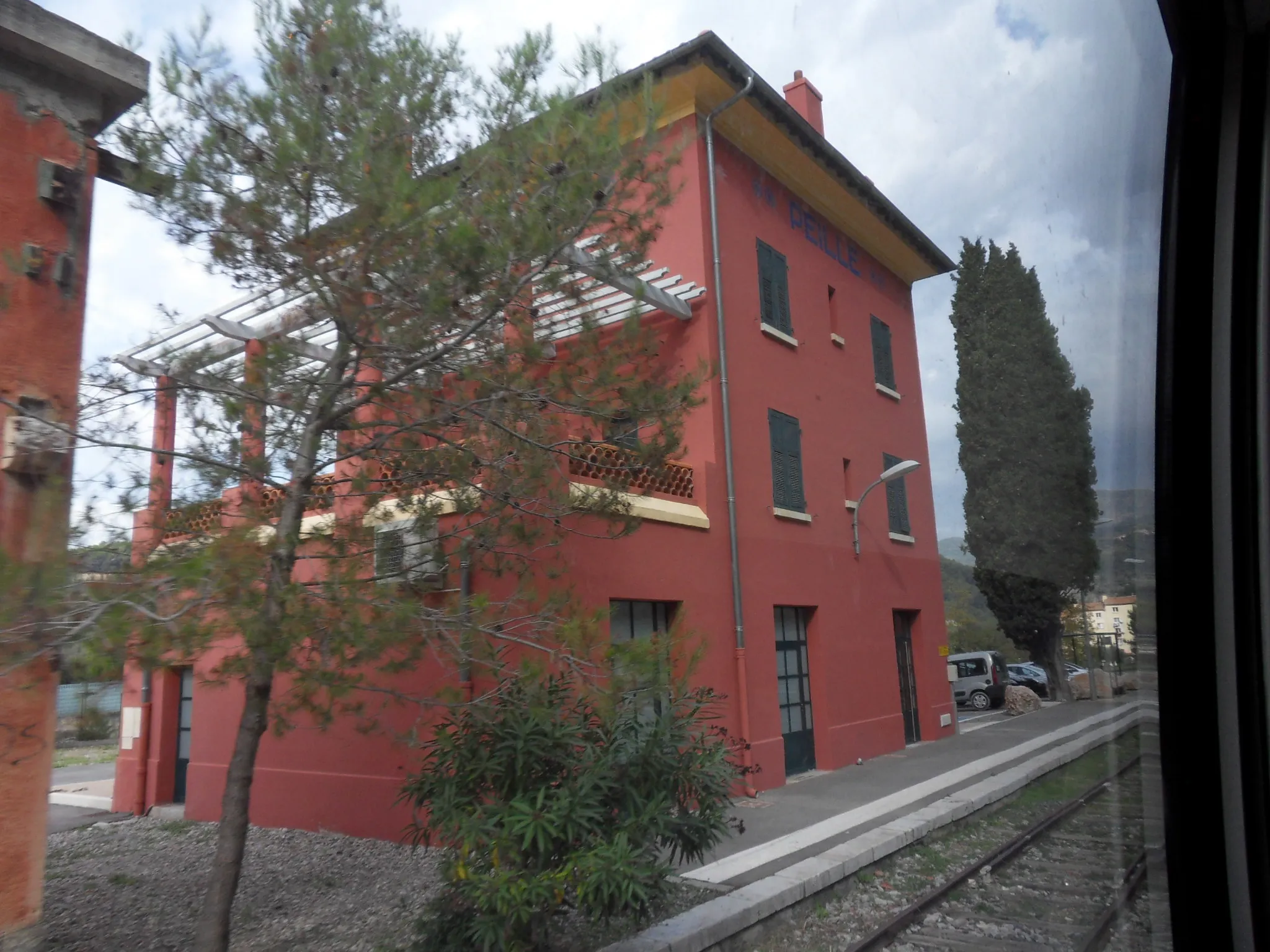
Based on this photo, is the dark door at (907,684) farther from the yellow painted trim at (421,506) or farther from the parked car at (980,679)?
the yellow painted trim at (421,506)

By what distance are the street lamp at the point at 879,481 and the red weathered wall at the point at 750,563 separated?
15 cm

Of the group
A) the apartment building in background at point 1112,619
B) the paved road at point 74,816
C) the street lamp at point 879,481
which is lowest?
the paved road at point 74,816

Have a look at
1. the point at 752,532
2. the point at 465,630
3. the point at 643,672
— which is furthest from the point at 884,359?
the point at 752,532

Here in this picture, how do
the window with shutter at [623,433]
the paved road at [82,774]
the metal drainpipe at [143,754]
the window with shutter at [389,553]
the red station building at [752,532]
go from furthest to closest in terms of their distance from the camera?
the paved road at [82,774]
the metal drainpipe at [143,754]
the red station building at [752,532]
the window with shutter at [623,433]
the window with shutter at [389,553]

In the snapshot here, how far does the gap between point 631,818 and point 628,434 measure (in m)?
2.34

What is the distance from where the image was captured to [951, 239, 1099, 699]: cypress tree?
2.00 metres

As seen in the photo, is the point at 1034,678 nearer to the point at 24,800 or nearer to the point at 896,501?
the point at 896,501

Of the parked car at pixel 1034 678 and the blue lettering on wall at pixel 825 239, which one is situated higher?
the blue lettering on wall at pixel 825 239

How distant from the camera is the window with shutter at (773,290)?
10.9 m

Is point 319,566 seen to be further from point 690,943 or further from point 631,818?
point 690,943

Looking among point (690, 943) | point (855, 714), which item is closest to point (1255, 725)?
point (690, 943)

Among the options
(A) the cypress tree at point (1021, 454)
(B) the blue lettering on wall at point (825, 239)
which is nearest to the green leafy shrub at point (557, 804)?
(A) the cypress tree at point (1021, 454)

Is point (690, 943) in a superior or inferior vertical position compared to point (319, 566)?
inferior

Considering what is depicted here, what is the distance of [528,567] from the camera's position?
6152mm
